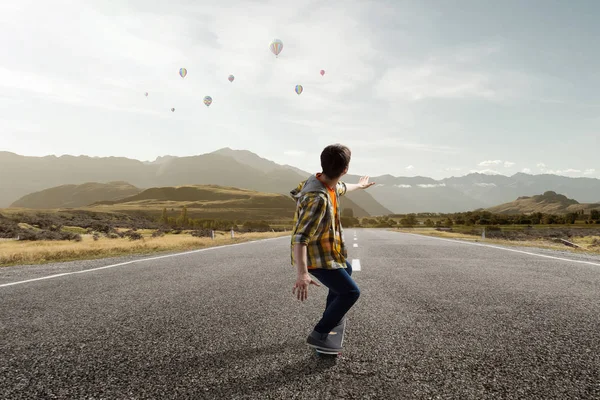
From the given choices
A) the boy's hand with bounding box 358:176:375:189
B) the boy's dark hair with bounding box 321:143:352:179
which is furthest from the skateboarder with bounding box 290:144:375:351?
the boy's hand with bounding box 358:176:375:189

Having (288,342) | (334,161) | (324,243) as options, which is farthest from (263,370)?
(334,161)

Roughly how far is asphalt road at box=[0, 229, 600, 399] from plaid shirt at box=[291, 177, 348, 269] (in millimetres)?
838

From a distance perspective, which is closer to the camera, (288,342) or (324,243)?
(324,243)

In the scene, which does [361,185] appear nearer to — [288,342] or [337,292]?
[337,292]

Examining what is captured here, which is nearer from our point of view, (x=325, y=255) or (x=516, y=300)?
(x=325, y=255)

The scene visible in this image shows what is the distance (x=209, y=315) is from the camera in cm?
454

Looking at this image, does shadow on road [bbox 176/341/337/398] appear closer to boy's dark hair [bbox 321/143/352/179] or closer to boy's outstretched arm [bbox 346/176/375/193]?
boy's dark hair [bbox 321/143/352/179]

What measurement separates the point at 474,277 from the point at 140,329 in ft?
19.8

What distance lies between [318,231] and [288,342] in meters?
1.19

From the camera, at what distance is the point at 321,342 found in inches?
125

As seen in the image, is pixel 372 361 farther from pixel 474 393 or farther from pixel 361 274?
pixel 361 274

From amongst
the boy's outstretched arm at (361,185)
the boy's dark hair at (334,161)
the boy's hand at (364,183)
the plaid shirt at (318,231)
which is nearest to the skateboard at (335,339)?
the plaid shirt at (318,231)

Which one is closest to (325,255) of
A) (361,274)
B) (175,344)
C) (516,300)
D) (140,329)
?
(175,344)

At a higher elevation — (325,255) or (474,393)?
(325,255)
